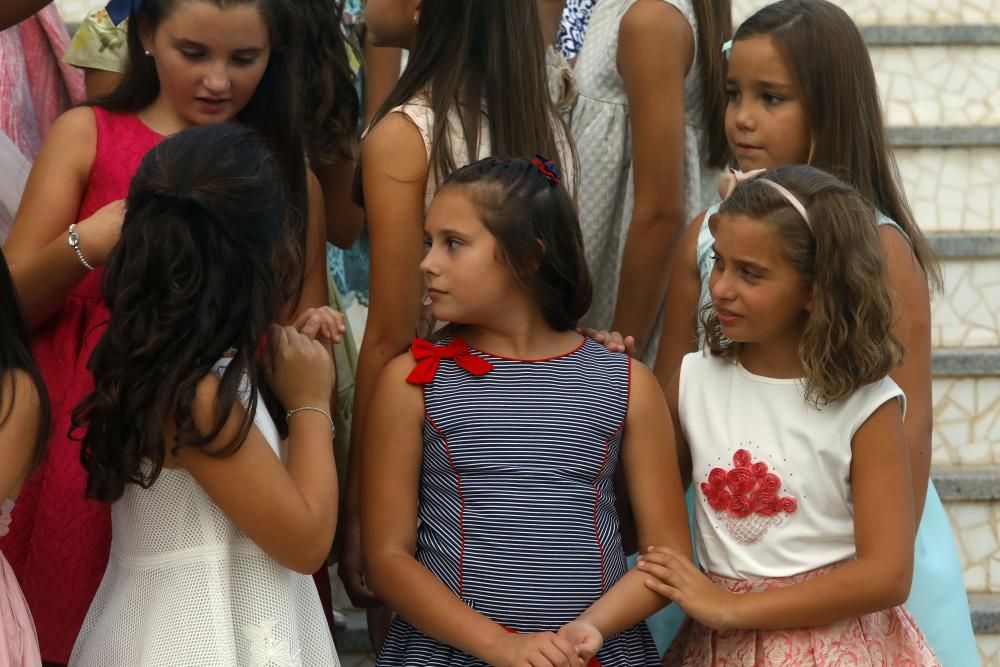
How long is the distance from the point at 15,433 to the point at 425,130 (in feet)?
2.89

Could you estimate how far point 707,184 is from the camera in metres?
3.07

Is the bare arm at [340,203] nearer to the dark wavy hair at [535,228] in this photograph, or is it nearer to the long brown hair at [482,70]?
the long brown hair at [482,70]

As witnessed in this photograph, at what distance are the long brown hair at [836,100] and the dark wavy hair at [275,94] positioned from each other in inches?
33.1

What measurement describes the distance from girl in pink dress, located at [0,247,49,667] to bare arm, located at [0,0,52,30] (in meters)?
0.54

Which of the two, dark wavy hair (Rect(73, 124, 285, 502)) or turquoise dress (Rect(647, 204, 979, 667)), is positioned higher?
dark wavy hair (Rect(73, 124, 285, 502))

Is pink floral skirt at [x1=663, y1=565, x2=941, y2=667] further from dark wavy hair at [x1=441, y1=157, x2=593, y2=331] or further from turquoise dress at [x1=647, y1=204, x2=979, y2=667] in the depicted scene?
dark wavy hair at [x1=441, y1=157, x2=593, y2=331]

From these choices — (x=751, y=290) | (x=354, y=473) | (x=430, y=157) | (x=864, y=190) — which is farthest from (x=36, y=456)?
(x=864, y=190)

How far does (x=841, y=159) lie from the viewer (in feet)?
8.45

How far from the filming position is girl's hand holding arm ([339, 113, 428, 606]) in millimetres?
2512

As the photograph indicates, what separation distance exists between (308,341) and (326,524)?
0.31 m

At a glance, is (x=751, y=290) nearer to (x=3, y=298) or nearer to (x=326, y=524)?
(x=326, y=524)

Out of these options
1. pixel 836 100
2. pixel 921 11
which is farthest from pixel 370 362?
pixel 921 11

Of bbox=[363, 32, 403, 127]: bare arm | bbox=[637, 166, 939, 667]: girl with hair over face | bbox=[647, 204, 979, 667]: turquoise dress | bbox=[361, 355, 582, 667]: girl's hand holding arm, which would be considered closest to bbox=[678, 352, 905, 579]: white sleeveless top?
bbox=[637, 166, 939, 667]: girl with hair over face

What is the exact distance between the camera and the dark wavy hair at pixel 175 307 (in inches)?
81.1
